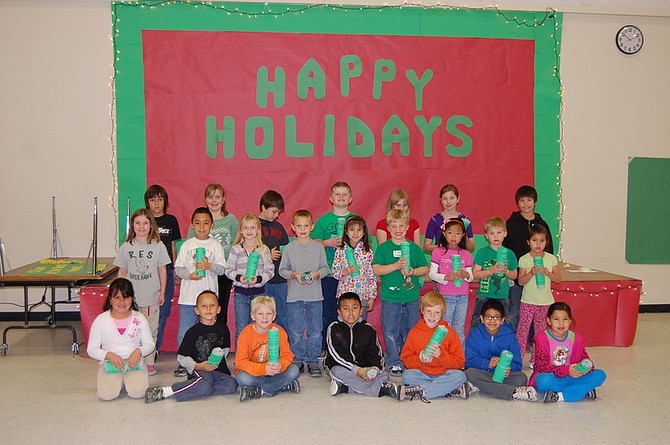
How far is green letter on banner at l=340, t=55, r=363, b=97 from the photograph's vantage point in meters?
6.51

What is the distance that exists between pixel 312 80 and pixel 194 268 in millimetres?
2524

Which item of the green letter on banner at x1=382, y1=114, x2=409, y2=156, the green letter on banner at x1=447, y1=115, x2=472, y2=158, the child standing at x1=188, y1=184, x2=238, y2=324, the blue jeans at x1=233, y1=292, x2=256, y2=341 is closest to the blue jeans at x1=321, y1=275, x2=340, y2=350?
the blue jeans at x1=233, y1=292, x2=256, y2=341

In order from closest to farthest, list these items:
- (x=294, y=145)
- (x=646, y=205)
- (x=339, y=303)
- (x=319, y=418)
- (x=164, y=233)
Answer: (x=319, y=418)
(x=339, y=303)
(x=164, y=233)
(x=294, y=145)
(x=646, y=205)

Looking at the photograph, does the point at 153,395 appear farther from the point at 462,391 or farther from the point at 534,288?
the point at 534,288

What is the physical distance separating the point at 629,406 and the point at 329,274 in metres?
2.21

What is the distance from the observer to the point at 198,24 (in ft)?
20.7

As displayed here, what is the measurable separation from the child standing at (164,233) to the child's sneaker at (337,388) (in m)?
1.67

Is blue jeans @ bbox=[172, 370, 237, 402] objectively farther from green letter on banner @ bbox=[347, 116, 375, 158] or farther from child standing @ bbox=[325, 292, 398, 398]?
green letter on banner @ bbox=[347, 116, 375, 158]

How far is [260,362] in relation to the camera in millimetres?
4297

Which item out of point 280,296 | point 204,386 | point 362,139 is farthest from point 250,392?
point 362,139

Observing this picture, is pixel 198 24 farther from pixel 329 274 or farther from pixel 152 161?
pixel 329 274

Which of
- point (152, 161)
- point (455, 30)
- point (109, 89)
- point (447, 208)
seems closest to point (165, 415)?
point (447, 208)

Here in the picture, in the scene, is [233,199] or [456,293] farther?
[233,199]

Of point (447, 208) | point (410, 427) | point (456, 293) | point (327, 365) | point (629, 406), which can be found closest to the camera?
point (410, 427)
